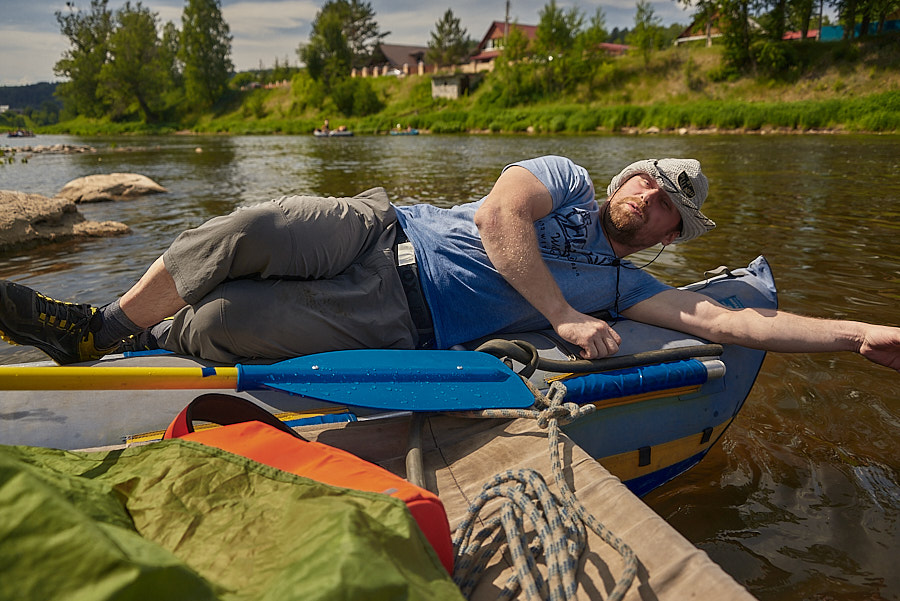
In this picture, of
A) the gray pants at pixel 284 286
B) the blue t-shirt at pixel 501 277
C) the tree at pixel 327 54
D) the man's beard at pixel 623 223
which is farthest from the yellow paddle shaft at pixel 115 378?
the tree at pixel 327 54

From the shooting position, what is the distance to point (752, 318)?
2.58 m

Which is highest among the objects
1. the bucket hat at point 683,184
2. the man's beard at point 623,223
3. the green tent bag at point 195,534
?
the bucket hat at point 683,184

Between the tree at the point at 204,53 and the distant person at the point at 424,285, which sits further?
the tree at the point at 204,53

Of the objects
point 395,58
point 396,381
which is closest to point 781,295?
point 396,381

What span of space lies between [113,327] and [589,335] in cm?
200

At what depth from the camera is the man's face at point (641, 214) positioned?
8.96 feet

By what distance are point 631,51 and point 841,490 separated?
132ft

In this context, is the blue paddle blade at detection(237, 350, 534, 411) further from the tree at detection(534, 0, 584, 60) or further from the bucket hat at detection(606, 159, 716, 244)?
the tree at detection(534, 0, 584, 60)

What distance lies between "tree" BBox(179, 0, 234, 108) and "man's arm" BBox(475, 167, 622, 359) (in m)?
65.3

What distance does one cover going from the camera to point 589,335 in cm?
244

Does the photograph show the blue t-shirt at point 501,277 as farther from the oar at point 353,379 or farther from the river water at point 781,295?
the river water at point 781,295

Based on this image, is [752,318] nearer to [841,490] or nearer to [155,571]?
[841,490]

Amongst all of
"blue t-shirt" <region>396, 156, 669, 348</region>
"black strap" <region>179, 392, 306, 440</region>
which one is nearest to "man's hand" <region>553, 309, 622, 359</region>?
"blue t-shirt" <region>396, 156, 669, 348</region>

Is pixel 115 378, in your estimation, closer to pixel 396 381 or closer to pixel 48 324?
pixel 48 324
